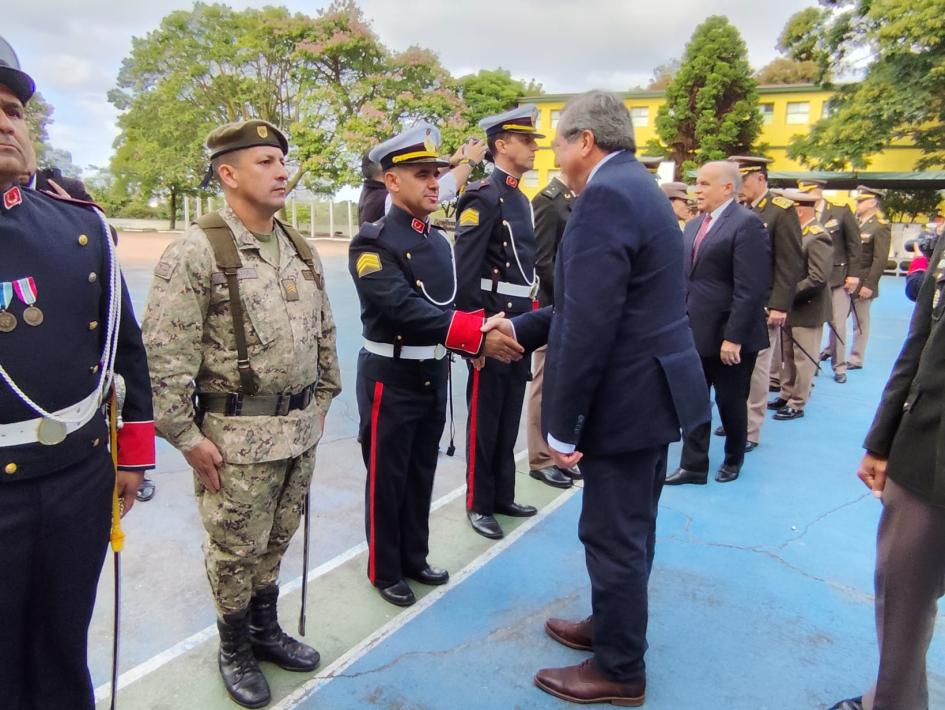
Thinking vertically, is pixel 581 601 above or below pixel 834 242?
below

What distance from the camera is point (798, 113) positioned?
3288cm

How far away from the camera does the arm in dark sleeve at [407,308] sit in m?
2.60

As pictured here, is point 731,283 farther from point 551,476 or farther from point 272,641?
point 272,641

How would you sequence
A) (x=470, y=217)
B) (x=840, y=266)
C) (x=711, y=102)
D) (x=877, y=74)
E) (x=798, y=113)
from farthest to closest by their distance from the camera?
(x=798, y=113)
(x=711, y=102)
(x=877, y=74)
(x=840, y=266)
(x=470, y=217)

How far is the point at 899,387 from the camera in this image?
191 centimetres

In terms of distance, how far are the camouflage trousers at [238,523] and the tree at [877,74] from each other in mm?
24667

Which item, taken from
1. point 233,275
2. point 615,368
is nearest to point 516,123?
point 615,368

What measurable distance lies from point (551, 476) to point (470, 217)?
1.83 metres

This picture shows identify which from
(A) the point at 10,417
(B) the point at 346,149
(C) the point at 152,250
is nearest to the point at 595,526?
(A) the point at 10,417

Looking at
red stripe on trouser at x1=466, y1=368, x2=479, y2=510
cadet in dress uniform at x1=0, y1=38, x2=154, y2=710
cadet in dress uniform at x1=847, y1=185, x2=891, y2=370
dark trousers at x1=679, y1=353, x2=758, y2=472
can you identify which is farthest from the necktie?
cadet in dress uniform at x1=847, y1=185, x2=891, y2=370

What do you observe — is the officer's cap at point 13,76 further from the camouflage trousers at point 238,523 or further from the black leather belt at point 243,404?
the camouflage trousers at point 238,523

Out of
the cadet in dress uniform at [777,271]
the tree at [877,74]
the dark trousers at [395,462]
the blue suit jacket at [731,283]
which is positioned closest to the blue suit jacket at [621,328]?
the dark trousers at [395,462]

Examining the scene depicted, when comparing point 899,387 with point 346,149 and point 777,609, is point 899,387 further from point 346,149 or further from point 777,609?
point 346,149

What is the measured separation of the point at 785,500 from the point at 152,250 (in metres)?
19.4
